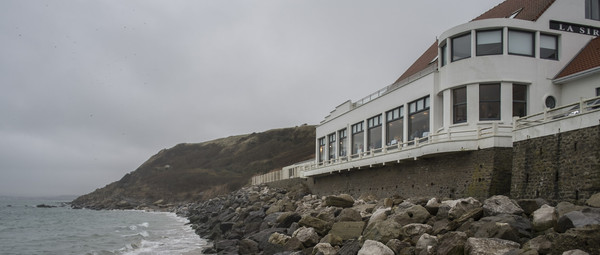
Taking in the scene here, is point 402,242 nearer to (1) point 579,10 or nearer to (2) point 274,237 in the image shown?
(2) point 274,237

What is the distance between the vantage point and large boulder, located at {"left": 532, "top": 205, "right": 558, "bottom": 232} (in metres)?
12.2

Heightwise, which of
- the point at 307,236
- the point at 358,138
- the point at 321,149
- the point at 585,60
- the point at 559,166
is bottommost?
the point at 307,236

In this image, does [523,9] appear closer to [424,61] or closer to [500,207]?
[424,61]

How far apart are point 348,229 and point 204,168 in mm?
98333

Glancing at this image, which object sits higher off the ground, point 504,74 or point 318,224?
point 504,74

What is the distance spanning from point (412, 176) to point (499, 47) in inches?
268

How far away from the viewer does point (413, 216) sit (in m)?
15.6

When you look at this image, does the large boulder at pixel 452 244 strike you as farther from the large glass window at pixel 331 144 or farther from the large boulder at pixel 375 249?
the large glass window at pixel 331 144

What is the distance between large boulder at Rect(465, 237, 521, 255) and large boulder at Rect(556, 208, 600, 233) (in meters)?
1.28

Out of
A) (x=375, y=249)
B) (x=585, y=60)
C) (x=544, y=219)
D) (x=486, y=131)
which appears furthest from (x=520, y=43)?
(x=375, y=249)

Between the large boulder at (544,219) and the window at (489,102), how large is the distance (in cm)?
818

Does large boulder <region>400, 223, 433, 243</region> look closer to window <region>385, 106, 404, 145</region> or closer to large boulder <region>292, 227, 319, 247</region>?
large boulder <region>292, 227, 319, 247</region>

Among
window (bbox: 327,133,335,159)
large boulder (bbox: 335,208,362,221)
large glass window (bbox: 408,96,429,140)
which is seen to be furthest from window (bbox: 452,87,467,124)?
window (bbox: 327,133,335,159)

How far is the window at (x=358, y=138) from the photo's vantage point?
3206 centimetres
